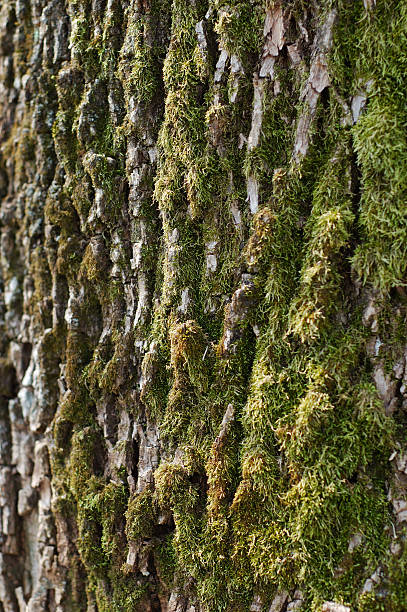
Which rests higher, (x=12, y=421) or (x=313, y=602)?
(x=12, y=421)

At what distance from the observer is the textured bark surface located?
1343mm

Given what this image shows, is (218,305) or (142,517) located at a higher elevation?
(218,305)

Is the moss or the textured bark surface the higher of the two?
the textured bark surface

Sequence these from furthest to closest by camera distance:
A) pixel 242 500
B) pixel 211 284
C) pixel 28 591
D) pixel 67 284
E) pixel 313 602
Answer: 1. pixel 28 591
2. pixel 67 284
3. pixel 211 284
4. pixel 242 500
5. pixel 313 602

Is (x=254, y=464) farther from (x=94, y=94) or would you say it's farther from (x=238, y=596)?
(x=94, y=94)

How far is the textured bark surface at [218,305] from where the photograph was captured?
4.41ft

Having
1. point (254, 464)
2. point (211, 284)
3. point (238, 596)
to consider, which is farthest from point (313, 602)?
point (211, 284)

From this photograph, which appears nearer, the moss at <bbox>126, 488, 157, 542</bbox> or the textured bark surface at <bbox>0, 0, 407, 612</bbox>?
the textured bark surface at <bbox>0, 0, 407, 612</bbox>

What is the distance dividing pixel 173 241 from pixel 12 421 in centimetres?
120

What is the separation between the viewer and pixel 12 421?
7.51ft

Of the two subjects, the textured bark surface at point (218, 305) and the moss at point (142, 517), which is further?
the moss at point (142, 517)

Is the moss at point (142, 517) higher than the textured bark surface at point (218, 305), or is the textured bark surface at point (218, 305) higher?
the textured bark surface at point (218, 305)

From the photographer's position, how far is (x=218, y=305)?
1.61 m

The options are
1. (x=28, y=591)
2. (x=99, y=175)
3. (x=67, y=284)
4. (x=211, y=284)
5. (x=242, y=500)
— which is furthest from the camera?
(x=28, y=591)
